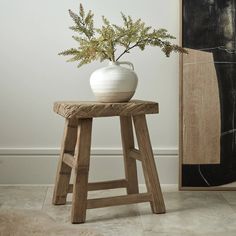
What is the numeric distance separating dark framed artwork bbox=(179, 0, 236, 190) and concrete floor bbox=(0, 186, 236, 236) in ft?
0.45

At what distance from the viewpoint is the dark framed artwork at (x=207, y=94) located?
6.93 ft

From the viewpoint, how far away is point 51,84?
7.14ft

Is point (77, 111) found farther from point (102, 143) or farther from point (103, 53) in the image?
point (102, 143)

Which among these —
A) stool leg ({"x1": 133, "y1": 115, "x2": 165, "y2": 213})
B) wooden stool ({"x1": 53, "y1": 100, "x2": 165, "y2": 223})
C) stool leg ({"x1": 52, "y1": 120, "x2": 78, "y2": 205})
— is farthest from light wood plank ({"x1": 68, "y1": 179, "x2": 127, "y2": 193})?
stool leg ({"x1": 133, "y1": 115, "x2": 165, "y2": 213})

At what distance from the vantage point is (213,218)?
1687 mm

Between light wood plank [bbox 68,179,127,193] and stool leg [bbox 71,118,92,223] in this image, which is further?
light wood plank [bbox 68,179,127,193]

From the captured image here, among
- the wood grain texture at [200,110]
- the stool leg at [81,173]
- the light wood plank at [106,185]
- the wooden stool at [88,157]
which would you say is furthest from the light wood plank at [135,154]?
the wood grain texture at [200,110]

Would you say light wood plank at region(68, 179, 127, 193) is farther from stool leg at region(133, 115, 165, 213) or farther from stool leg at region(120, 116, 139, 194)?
stool leg at region(133, 115, 165, 213)

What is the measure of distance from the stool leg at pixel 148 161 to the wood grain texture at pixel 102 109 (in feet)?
0.23

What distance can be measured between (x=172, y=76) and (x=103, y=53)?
58 cm

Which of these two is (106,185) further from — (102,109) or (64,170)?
(102,109)

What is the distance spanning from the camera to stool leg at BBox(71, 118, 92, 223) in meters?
1.60

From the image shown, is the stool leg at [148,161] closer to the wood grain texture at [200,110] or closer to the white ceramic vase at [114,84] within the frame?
the white ceramic vase at [114,84]

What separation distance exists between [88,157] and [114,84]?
0.30 metres
